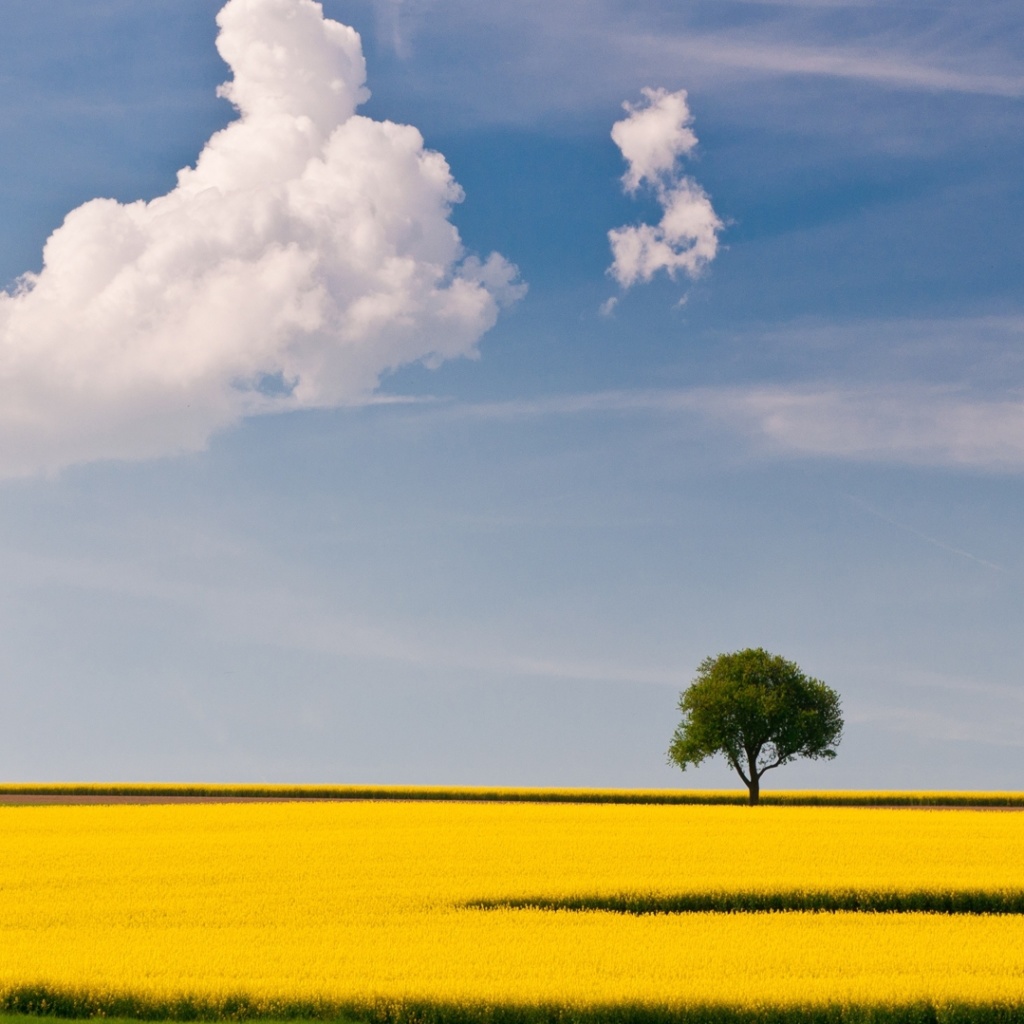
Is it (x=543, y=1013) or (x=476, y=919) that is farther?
(x=476, y=919)

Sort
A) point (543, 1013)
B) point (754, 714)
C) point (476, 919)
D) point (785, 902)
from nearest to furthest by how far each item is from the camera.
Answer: point (543, 1013) → point (476, 919) → point (785, 902) → point (754, 714)

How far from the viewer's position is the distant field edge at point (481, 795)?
78125 millimetres

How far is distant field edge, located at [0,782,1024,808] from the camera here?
78.1m

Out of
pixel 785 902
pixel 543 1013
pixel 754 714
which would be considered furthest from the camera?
pixel 754 714

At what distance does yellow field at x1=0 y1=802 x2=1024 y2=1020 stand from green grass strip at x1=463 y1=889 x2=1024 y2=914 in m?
0.31

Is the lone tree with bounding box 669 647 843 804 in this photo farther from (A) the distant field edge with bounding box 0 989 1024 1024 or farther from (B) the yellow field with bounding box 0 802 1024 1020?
(A) the distant field edge with bounding box 0 989 1024 1024

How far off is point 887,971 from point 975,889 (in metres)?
12.3

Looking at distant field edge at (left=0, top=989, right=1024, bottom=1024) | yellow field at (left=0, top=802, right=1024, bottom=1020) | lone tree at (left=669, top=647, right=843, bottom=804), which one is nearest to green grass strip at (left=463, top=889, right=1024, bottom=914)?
yellow field at (left=0, top=802, right=1024, bottom=1020)

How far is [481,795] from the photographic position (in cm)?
7806

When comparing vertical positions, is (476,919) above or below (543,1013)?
above

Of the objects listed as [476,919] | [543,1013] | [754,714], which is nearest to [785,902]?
[476,919]

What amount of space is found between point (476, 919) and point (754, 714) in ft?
172

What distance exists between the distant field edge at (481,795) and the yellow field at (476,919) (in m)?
27.2

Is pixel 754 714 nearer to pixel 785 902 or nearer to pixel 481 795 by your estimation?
pixel 481 795
